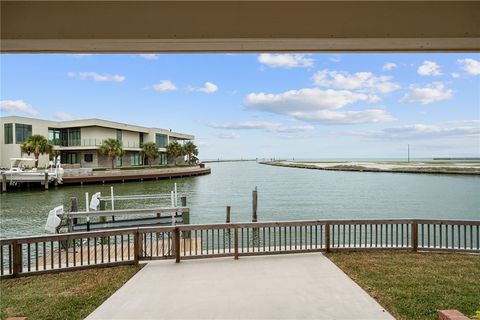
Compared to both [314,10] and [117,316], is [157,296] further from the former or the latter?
[314,10]

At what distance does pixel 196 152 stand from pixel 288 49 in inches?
2616

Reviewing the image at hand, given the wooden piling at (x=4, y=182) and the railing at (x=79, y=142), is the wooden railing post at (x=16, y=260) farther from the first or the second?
the railing at (x=79, y=142)

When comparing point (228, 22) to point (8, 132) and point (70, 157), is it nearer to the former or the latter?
point (8, 132)

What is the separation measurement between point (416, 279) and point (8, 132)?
50.9 metres

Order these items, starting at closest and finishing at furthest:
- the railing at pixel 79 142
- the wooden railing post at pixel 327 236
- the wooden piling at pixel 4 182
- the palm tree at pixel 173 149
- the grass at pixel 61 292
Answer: the grass at pixel 61 292
the wooden railing post at pixel 327 236
the wooden piling at pixel 4 182
the railing at pixel 79 142
the palm tree at pixel 173 149

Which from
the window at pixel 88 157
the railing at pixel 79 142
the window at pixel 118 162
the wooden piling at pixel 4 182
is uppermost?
the railing at pixel 79 142

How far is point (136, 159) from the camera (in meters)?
55.3

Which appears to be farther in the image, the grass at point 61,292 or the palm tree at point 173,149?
the palm tree at point 173,149

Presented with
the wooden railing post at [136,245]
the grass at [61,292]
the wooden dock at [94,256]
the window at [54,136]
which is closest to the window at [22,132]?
the window at [54,136]

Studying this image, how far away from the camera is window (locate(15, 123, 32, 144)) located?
4169cm

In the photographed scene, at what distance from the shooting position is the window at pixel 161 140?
192 feet

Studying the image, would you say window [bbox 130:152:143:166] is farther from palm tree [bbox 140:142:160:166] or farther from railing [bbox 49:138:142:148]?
railing [bbox 49:138:142:148]

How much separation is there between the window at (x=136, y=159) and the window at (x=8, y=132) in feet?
57.4

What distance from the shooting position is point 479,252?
6.83 metres
